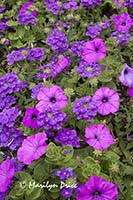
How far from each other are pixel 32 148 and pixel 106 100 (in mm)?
401

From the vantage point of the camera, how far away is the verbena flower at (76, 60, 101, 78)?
6.19ft

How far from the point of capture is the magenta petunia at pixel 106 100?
5.85 ft

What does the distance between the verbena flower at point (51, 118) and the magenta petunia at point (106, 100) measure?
0.65 feet

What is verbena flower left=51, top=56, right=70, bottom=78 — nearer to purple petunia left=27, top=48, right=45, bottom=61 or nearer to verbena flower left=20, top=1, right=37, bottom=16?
purple petunia left=27, top=48, right=45, bottom=61

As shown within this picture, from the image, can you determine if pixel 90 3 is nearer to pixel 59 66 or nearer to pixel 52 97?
pixel 59 66

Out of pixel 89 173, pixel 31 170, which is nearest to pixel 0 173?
pixel 31 170

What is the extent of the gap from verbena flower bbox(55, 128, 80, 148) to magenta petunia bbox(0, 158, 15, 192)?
21 centimetres

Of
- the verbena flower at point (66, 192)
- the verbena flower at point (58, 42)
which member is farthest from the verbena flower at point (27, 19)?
the verbena flower at point (66, 192)

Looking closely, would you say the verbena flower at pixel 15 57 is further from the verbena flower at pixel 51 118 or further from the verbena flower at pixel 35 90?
the verbena flower at pixel 51 118

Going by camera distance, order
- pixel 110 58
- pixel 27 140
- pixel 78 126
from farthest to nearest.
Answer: pixel 110 58
pixel 78 126
pixel 27 140

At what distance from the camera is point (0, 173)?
1.56 m

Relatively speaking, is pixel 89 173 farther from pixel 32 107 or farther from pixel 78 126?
pixel 32 107

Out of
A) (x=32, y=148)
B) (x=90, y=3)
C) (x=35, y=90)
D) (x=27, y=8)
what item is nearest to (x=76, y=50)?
(x=35, y=90)

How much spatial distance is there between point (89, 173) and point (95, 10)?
1.31 metres
